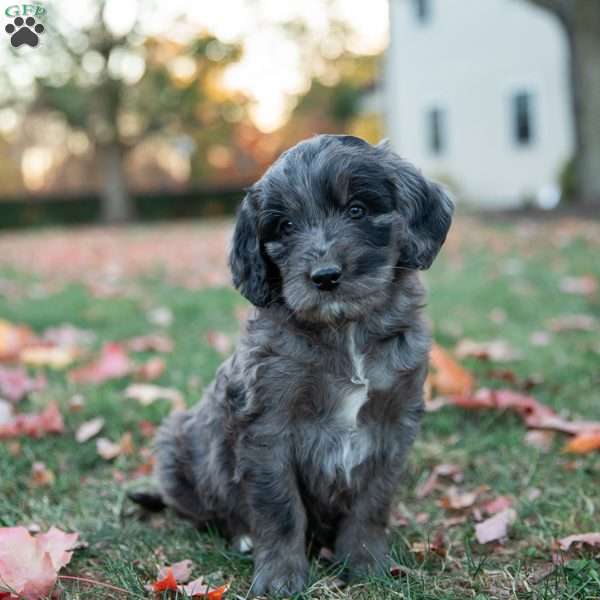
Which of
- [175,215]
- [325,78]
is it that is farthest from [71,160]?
[325,78]

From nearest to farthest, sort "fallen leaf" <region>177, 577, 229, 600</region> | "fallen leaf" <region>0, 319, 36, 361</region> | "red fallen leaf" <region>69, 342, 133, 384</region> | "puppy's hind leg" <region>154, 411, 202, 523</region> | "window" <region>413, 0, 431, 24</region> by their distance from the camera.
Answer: "fallen leaf" <region>177, 577, 229, 600</region>
"puppy's hind leg" <region>154, 411, 202, 523</region>
"red fallen leaf" <region>69, 342, 133, 384</region>
"fallen leaf" <region>0, 319, 36, 361</region>
"window" <region>413, 0, 431, 24</region>

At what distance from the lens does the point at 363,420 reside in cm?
270

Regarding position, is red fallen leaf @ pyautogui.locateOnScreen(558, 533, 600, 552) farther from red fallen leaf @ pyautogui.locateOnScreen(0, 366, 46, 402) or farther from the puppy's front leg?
red fallen leaf @ pyautogui.locateOnScreen(0, 366, 46, 402)

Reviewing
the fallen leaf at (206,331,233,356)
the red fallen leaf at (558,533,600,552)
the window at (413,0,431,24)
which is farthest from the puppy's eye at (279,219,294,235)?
the window at (413,0,431,24)

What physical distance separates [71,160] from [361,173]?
39.0 meters

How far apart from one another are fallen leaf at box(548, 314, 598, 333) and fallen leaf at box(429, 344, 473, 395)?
1.79 metres

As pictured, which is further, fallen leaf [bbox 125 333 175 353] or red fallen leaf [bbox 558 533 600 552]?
fallen leaf [bbox 125 333 175 353]

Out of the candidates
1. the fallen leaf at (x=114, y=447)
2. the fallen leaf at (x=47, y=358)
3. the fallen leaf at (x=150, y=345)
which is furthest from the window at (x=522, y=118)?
the fallen leaf at (x=114, y=447)

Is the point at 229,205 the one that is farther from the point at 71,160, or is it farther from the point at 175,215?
the point at 71,160

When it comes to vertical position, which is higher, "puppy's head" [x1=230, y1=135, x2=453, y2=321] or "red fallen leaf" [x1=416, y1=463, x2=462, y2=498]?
"puppy's head" [x1=230, y1=135, x2=453, y2=321]

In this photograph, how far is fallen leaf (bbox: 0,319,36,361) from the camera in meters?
5.55

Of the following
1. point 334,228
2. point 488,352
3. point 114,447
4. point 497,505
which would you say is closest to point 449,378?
point 488,352

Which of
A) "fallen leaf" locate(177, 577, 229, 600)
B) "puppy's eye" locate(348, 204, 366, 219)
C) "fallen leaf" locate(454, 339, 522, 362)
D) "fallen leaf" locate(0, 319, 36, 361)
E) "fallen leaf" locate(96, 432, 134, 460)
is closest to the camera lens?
"fallen leaf" locate(177, 577, 229, 600)

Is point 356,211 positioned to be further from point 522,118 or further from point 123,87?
point 123,87
